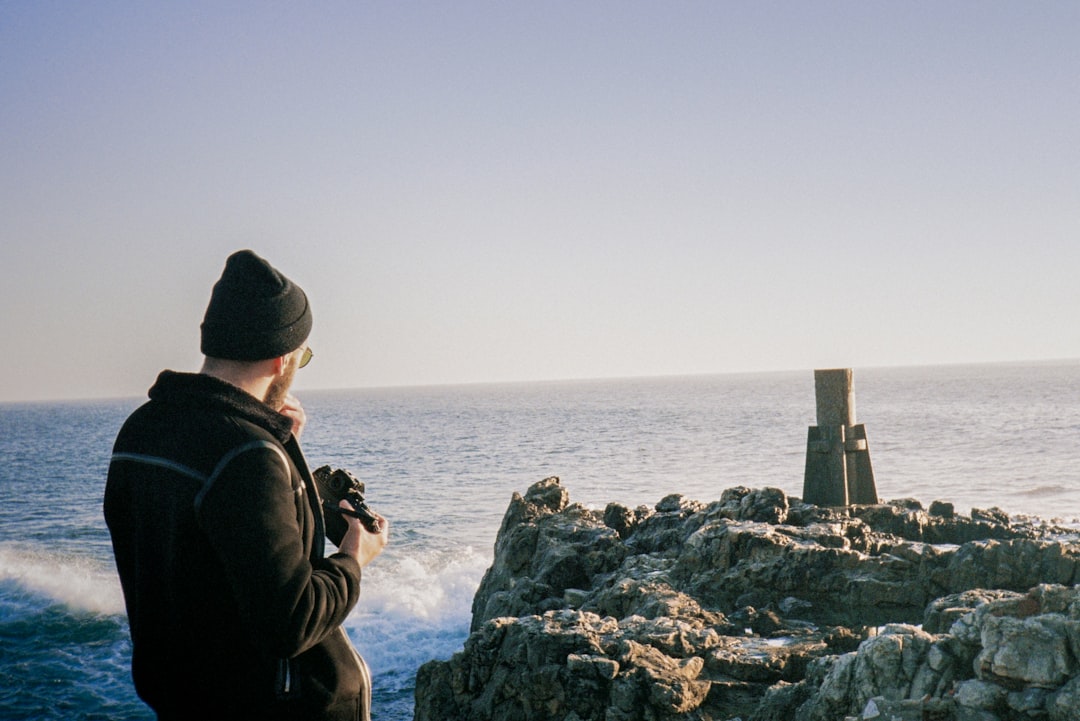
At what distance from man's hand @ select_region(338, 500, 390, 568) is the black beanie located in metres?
0.68

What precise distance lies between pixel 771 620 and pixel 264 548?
28.1 ft

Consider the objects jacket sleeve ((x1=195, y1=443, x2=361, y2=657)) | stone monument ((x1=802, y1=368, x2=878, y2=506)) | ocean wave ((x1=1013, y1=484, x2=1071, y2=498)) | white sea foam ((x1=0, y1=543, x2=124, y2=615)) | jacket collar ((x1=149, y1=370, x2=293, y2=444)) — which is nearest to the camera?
jacket sleeve ((x1=195, y1=443, x2=361, y2=657))

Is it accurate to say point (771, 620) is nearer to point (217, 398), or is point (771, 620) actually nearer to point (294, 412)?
point (294, 412)

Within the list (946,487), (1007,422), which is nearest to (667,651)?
(946,487)

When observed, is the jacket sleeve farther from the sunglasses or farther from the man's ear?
the sunglasses

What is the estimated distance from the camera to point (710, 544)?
12.2 metres

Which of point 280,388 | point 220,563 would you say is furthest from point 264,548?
point 280,388

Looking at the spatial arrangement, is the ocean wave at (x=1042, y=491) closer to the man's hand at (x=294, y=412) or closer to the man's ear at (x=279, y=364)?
the man's hand at (x=294, y=412)

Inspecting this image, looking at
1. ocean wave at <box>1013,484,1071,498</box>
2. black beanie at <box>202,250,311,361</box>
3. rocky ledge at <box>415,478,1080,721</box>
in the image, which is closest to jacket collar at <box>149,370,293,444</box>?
black beanie at <box>202,250,311,361</box>

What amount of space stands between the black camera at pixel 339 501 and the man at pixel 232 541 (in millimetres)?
169

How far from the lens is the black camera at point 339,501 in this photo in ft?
10.6

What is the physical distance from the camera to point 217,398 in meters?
2.86

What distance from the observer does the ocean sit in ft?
61.6

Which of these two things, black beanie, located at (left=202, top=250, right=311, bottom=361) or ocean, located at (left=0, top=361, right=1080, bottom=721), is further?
ocean, located at (left=0, top=361, right=1080, bottom=721)
